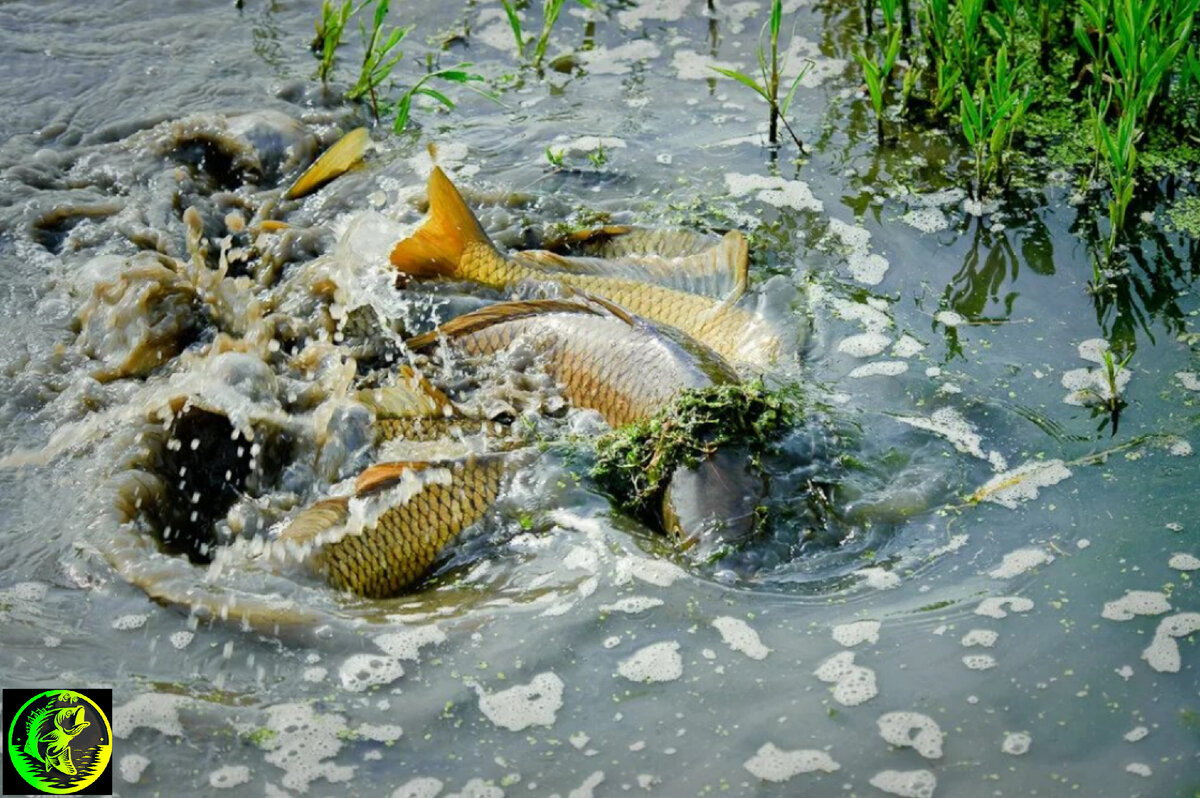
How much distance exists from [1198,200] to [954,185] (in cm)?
106

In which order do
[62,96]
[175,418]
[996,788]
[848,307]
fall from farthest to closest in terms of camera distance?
[62,96] → [848,307] → [175,418] → [996,788]

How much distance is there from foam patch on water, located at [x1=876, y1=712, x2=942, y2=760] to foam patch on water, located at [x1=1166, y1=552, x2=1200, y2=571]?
40.4 inches

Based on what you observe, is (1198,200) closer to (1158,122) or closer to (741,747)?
(1158,122)

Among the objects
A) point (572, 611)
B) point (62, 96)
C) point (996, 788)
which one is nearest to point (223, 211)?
point (62, 96)

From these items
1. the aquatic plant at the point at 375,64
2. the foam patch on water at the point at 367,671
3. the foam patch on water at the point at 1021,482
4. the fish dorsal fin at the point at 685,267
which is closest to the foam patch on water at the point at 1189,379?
the foam patch on water at the point at 1021,482

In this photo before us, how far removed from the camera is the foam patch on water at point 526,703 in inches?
132

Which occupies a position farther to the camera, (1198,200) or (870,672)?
(1198,200)

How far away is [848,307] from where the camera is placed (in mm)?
5172

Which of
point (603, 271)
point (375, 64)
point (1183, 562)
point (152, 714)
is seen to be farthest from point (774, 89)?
point (152, 714)

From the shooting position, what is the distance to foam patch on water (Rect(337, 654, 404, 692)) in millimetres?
3459

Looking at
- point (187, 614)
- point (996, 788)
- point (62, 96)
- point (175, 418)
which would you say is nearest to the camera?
point (996, 788)

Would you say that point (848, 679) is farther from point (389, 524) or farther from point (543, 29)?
point (543, 29)

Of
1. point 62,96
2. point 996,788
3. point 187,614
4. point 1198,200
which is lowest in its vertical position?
point 996,788

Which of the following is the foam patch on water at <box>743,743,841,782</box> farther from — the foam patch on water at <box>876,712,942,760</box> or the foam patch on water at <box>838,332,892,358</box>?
the foam patch on water at <box>838,332,892,358</box>
